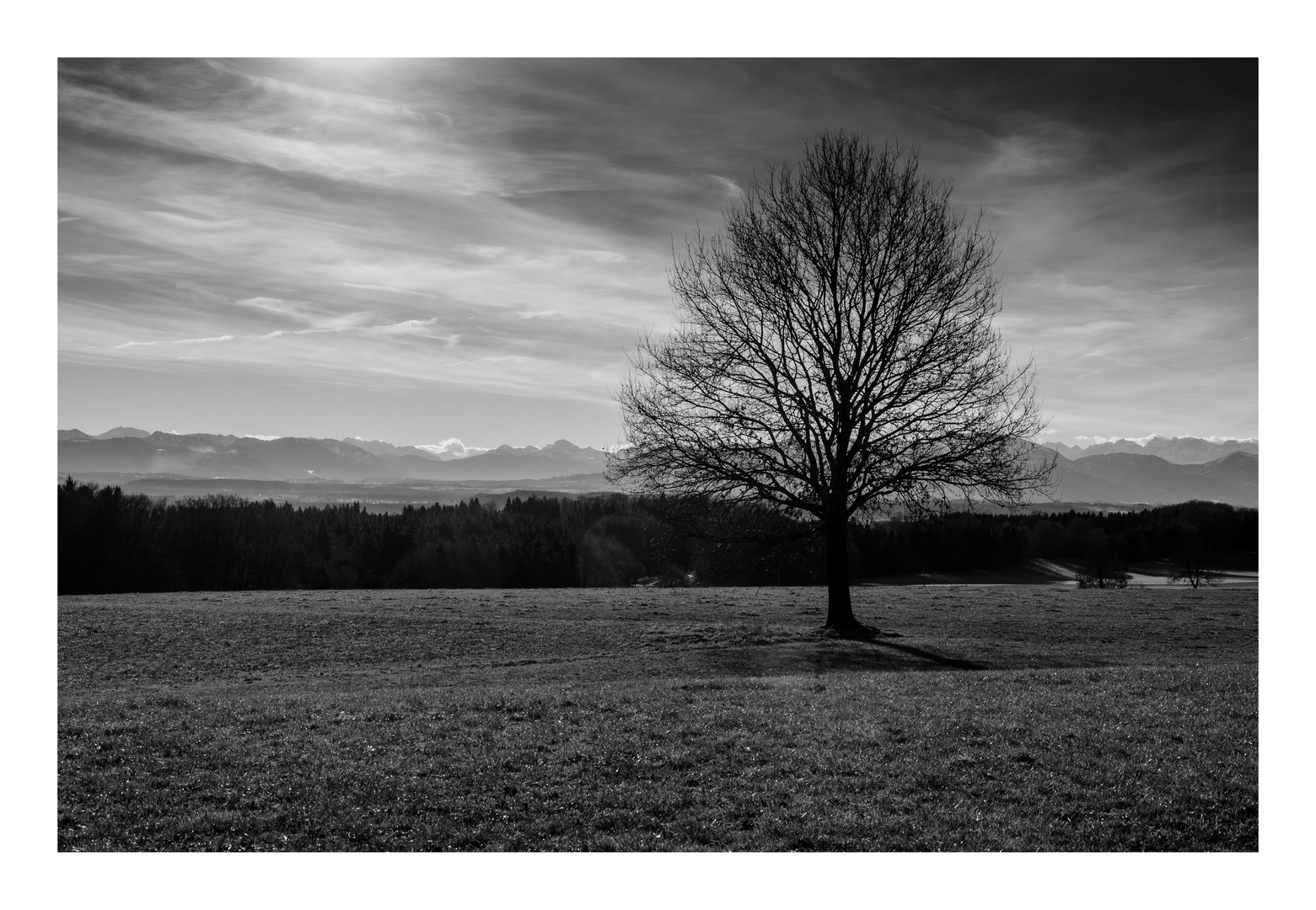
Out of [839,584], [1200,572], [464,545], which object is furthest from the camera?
[464,545]

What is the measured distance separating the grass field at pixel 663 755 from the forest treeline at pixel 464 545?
1929 inches

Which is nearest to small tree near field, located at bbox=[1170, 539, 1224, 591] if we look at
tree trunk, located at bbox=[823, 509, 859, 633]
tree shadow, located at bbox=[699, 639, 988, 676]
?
tree trunk, located at bbox=[823, 509, 859, 633]

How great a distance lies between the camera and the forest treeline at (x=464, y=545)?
7912 centimetres

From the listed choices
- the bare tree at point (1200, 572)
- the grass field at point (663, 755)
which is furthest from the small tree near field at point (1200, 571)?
the grass field at point (663, 755)

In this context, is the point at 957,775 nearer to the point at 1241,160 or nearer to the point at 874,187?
the point at 1241,160

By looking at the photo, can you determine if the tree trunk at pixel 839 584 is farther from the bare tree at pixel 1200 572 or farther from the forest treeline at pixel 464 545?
the bare tree at pixel 1200 572

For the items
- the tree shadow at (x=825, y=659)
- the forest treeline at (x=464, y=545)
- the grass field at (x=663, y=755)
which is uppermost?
the grass field at (x=663, y=755)

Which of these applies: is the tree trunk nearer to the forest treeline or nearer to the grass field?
the grass field

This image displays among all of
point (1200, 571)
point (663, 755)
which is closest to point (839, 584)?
point (663, 755)

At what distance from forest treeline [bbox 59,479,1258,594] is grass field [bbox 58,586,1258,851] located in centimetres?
4899

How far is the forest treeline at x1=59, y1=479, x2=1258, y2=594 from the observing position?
79.1 meters

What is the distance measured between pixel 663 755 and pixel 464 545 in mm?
101379

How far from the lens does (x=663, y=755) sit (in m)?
10.8

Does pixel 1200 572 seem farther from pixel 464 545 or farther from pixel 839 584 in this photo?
pixel 464 545
